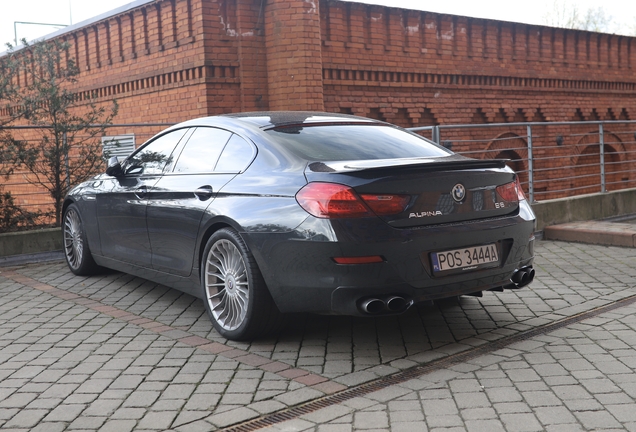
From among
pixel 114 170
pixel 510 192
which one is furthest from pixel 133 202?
pixel 510 192

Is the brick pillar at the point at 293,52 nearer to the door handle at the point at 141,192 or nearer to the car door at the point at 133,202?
the car door at the point at 133,202

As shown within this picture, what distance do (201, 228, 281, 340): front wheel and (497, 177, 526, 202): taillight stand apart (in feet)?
5.52

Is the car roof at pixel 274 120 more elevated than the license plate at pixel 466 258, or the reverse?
the car roof at pixel 274 120

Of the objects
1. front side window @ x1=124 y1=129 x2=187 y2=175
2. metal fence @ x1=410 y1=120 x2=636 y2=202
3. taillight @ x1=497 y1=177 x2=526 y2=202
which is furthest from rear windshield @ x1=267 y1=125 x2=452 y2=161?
metal fence @ x1=410 y1=120 x2=636 y2=202

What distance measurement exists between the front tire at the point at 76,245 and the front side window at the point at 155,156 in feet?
3.67

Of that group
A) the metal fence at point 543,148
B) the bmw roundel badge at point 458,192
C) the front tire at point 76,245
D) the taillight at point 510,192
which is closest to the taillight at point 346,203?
Answer: the bmw roundel badge at point 458,192

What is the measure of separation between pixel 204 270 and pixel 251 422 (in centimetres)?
190

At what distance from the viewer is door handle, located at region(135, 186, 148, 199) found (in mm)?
6266

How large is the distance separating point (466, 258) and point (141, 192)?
287cm

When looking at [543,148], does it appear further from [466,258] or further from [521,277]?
[466,258]

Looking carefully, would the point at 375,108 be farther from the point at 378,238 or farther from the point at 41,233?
the point at 378,238

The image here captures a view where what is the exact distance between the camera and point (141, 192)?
6316mm

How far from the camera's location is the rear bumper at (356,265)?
448 cm

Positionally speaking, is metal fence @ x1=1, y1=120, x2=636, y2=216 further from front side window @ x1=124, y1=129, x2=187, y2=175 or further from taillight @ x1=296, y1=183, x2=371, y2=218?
taillight @ x1=296, y1=183, x2=371, y2=218
